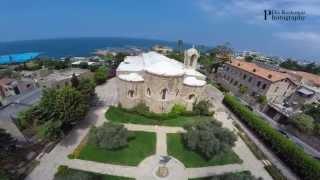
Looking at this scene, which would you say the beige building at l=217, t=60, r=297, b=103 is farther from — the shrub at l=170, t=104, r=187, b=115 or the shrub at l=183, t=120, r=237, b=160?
the shrub at l=183, t=120, r=237, b=160

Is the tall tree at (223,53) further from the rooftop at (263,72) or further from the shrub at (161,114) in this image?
the shrub at (161,114)

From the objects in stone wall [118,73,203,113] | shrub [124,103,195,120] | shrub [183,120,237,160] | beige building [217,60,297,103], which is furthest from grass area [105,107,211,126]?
beige building [217,60,297,103]

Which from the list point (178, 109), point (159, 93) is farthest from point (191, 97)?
point (159, 93)

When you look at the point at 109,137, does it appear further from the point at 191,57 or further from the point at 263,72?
the point at 263,72

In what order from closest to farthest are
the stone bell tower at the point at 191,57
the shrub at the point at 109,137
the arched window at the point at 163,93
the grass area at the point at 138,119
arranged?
the shrub at the point at 109,137
the grass area at the point at 138,119
the arched window at the point at 163,93
the stone bell tower at the point at 191,57

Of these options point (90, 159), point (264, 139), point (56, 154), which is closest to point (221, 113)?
point (264, 139)

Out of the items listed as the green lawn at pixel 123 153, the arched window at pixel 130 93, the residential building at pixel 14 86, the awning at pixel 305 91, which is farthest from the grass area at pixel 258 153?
the residential building at pixel 14 86
